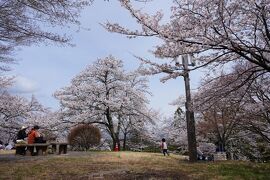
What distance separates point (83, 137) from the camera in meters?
21.8

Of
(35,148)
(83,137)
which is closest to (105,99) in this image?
(83,137)

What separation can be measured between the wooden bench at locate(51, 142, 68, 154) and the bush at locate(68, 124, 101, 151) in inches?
234

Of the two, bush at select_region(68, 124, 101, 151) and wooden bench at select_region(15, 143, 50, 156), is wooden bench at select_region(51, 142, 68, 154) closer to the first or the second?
wooden bench at select_region(15, 143, 50, 156)

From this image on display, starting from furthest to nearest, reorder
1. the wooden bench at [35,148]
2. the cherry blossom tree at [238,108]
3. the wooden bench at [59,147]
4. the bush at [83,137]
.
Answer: the bush at [83,137], the wooden bench at [59,147], the wooden bench at [35,148], the cherry blossom tree at [238,108]

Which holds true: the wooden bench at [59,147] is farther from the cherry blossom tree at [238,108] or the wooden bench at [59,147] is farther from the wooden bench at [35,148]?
the cherry blossom tree at [238,108]

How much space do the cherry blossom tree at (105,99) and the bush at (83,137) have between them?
4.65 m

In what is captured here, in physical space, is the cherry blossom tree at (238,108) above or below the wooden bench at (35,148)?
above

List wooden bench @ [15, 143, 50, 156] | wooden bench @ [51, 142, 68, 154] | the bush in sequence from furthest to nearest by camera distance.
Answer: the bush < wooden bench @ [51, 142, 68, 154] < wooden bench @ [15, 143, 50, 156]

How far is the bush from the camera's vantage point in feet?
71.4

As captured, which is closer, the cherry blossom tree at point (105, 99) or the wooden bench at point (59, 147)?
the wooden bench at point (59, 147)

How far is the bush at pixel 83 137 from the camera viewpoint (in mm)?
21750

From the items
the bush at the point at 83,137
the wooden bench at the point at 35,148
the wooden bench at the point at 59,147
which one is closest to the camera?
the wooden bench at the point at 35,148

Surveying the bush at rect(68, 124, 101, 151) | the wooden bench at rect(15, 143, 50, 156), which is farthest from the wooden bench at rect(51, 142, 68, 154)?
the bush at rect(68, 124, 101, 151)

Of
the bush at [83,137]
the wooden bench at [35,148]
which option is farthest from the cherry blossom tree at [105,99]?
the wooden bench at [35,148]
